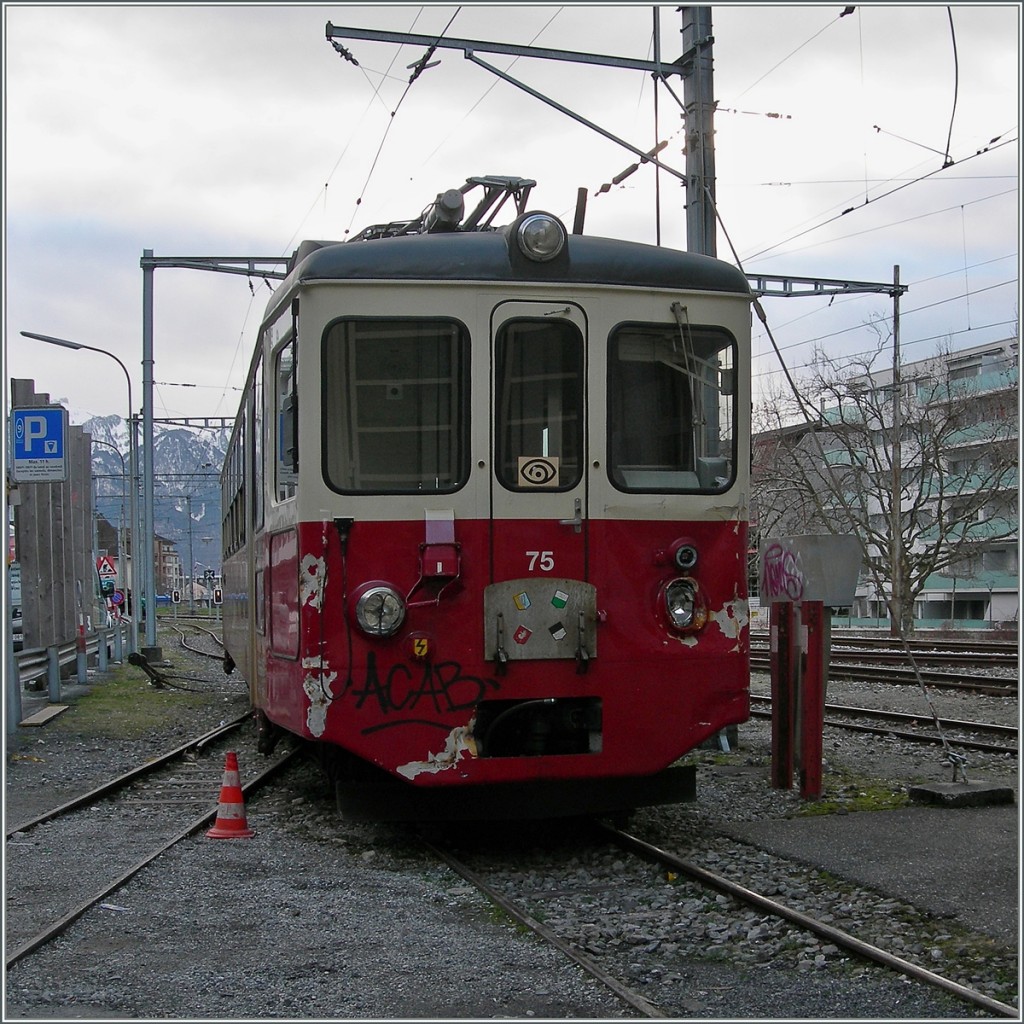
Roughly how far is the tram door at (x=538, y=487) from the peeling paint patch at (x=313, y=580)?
0.86 meters

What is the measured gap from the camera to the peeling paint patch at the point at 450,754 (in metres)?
6.63

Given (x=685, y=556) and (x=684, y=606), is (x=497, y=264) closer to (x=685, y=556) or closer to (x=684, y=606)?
(x=685, y=556)

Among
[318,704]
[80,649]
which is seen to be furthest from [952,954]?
[80,649]

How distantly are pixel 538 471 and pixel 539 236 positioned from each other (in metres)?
1.26

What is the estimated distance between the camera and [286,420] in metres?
7.07

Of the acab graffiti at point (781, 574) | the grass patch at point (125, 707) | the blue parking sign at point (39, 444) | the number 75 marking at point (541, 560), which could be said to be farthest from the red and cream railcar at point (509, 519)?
the grass patch at point (125, 707)

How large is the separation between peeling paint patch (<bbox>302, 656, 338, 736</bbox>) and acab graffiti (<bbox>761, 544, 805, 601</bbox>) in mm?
3937

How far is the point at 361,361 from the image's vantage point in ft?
22.2

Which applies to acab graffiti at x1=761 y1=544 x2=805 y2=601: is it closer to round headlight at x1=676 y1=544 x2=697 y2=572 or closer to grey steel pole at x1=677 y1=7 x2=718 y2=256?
round headlight at x1=676 y1=544 x2=697 y2=572

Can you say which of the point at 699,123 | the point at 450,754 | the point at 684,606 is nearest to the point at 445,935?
the point at 450,754

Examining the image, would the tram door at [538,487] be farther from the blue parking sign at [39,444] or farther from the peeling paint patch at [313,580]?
the blue parking sign at [39,444]

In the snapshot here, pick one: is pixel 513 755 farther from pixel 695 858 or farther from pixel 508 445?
pixel 508 445

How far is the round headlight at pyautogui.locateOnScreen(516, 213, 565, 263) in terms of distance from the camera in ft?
22.6

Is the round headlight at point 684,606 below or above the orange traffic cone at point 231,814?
above
